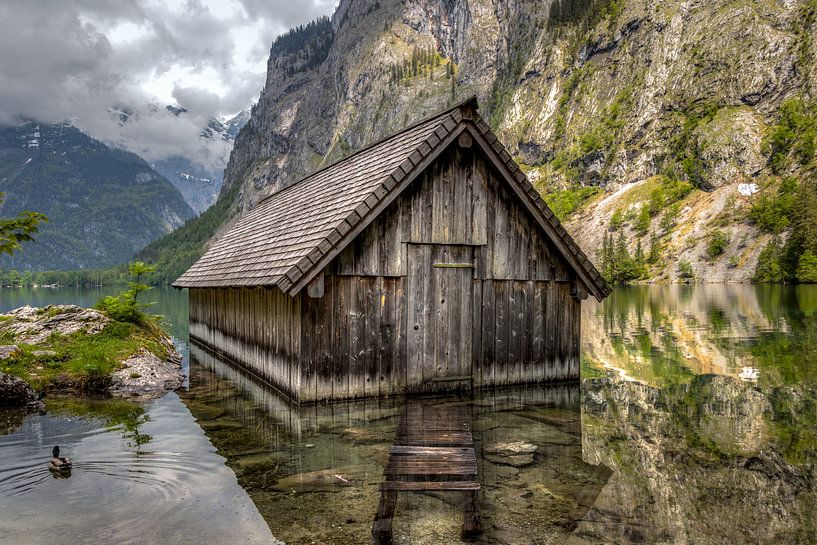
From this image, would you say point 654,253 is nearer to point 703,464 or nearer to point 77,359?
point 703,464

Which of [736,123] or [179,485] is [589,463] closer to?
[179,485]

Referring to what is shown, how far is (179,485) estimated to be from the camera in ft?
25.8

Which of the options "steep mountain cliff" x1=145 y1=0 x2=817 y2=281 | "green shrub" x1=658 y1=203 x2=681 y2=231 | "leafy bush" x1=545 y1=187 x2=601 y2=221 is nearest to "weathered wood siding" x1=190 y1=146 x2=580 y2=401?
"steep mountain cliff" x1=145 y1=0 x2=817 y2=281

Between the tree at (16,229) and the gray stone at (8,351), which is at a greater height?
the tree at (16,229)

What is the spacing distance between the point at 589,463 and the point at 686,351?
14.9 meters

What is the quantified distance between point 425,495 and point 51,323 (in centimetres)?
1432

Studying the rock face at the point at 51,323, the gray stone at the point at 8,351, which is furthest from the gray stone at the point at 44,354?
the rock face at the point at 51,323

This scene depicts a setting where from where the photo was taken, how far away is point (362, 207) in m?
11.4

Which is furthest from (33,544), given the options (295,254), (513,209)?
(513,209)

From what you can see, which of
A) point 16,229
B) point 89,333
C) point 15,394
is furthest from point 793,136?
point 16,229

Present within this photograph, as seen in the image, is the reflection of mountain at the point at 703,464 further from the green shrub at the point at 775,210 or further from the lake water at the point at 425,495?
the green shrub at the point at 775,210

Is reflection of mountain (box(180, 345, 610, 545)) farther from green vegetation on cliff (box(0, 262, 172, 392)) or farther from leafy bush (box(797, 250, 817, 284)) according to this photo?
leafy bush (box(797, 250, 817, 284))

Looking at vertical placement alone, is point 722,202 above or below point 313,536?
above

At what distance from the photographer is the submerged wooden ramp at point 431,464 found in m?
6.15
